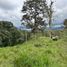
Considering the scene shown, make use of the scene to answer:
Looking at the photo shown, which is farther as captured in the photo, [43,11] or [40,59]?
[43,11]

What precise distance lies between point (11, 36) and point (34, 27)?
8147mm

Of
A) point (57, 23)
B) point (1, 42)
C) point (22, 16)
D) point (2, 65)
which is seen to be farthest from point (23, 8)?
point (2, 65)

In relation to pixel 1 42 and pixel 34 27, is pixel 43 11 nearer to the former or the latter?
pixel 34 27

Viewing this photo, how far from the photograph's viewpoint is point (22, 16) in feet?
104

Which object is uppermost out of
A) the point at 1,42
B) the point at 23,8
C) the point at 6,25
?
the point at 23,8

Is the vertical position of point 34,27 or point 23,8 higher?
point 23,8

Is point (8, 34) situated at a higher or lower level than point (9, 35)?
higher

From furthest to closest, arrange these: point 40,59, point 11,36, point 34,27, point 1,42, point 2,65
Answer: point 34,27 → point 11,36 → point 1,42 → point 2,65 → point 40,59

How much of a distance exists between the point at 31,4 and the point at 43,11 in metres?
2.06

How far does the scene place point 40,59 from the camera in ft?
27.7

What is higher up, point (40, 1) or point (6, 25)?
point (40, 1)

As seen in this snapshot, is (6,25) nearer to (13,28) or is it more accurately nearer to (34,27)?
(13,28)

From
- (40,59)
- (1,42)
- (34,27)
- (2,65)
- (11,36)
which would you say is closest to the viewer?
(40,59)

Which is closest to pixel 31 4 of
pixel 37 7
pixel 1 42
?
pixel 37 7
